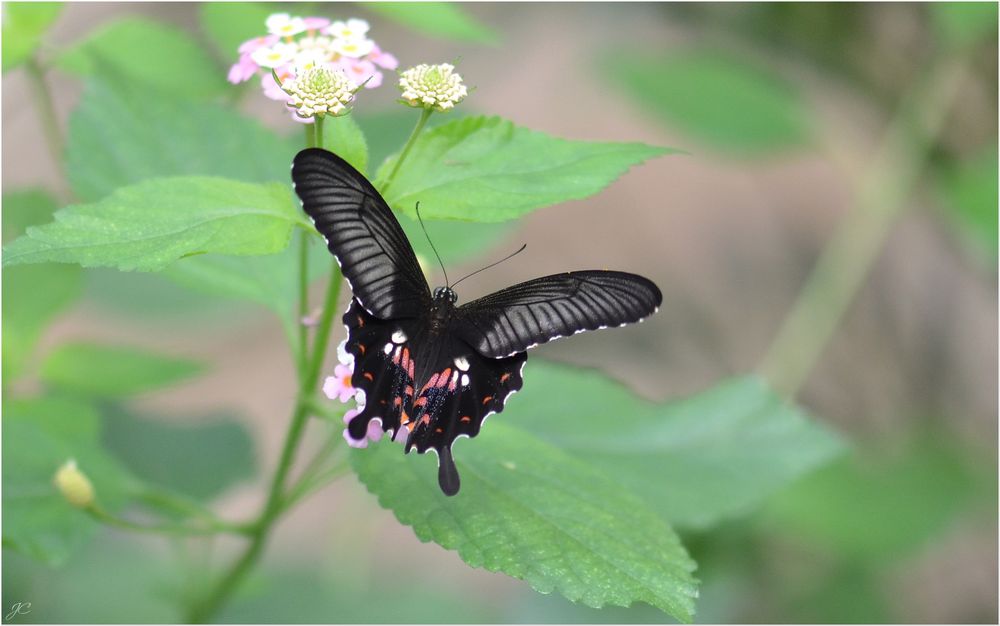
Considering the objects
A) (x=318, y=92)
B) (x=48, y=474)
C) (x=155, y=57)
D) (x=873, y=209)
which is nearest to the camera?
(x=318, y=92)

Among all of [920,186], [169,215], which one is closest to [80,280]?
[169,215]

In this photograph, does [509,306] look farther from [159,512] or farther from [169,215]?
[159,512]

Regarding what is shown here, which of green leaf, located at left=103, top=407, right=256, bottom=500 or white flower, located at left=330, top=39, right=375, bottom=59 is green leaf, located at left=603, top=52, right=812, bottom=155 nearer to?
green leaf, located at left=103, top=407, right=256, bottom=500

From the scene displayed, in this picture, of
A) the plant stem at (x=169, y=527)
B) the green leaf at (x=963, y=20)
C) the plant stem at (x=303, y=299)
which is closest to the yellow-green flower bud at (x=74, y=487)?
the plant stem at (x=169, y=527)

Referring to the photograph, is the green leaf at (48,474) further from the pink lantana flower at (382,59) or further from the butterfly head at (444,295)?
the pink lantana flower at (382,59)

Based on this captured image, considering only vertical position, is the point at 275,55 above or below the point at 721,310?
above

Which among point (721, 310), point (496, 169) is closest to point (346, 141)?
point (496, 169)

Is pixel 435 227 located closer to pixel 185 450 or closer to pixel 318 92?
pixel 185 450
